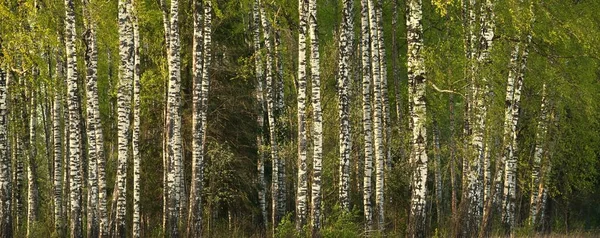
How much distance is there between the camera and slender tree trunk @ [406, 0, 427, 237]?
629 inches

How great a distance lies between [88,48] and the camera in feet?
Answer: 59.0

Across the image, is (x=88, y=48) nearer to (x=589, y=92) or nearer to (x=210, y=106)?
(x=210, y=106)

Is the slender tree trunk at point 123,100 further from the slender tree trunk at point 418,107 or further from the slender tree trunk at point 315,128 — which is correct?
the slender tree trunk at point 418,107

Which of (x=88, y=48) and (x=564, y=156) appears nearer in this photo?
(x=88, y=48)

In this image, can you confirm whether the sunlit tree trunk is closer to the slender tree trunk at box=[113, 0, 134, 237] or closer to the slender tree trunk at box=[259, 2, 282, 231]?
the slender tree trunk at box=[113, 0, 134, 237]

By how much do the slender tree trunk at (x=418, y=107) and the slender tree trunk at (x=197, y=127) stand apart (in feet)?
14.3

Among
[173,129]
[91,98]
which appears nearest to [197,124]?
[173,129]

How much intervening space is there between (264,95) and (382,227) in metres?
6.66

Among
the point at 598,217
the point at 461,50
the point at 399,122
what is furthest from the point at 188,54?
the point at 598,217

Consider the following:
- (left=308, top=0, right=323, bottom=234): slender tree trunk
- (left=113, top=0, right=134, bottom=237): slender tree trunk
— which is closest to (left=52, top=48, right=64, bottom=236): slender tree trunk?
(left=113, top=0, right=134, bottom=237): slender tree trunk

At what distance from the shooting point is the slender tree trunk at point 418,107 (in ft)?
52.4

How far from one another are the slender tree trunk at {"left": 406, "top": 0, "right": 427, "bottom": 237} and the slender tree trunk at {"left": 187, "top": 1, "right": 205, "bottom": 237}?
435 centimetres

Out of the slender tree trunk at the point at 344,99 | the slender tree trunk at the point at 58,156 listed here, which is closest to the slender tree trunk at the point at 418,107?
the slender tree trunk at the point at 344,99

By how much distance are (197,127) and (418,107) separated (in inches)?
184
